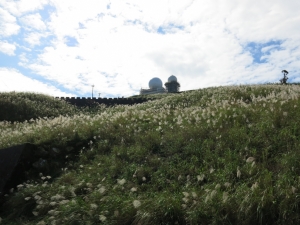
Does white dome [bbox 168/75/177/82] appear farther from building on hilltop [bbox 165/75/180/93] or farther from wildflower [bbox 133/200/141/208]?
wildflower [bbox 133/200/141/208]

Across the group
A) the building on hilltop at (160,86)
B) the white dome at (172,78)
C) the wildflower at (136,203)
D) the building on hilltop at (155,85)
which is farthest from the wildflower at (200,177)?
the white dome at (172,78)

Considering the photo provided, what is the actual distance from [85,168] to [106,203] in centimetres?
254

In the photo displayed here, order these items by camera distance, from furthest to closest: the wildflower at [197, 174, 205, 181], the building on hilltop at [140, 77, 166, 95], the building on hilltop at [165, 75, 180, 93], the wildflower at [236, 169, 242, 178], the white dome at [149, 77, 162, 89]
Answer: the building on hilltop at [165, 75, 180, 93]
the white dome at [149, 77, 162, 89]
the building on hilltop at [140, 77, 166, 95]
the wildflower at [197, 174, 205, 181]
the wildflower at [236, 169, 242, 178]

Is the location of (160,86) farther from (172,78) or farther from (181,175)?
(181,175)

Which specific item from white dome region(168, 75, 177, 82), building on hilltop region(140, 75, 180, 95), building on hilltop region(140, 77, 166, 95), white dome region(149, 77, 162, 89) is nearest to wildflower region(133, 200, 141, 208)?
building on hilltop region(140, 75, 180, 95)

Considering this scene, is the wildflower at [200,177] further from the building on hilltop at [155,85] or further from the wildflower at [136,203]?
the building on hilltop at [155,85]

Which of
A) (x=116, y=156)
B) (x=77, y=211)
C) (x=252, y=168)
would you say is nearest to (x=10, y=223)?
(x=77, y=211)

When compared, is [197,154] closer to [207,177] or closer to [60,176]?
[207,177]

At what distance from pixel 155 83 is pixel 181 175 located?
76.9 meters

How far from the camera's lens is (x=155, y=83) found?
272ft

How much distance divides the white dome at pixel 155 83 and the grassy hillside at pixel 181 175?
7293 cm

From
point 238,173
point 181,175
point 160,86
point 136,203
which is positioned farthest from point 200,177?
point 160,86

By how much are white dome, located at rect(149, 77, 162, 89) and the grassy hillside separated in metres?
72.9

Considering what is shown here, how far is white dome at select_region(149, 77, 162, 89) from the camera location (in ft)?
273
